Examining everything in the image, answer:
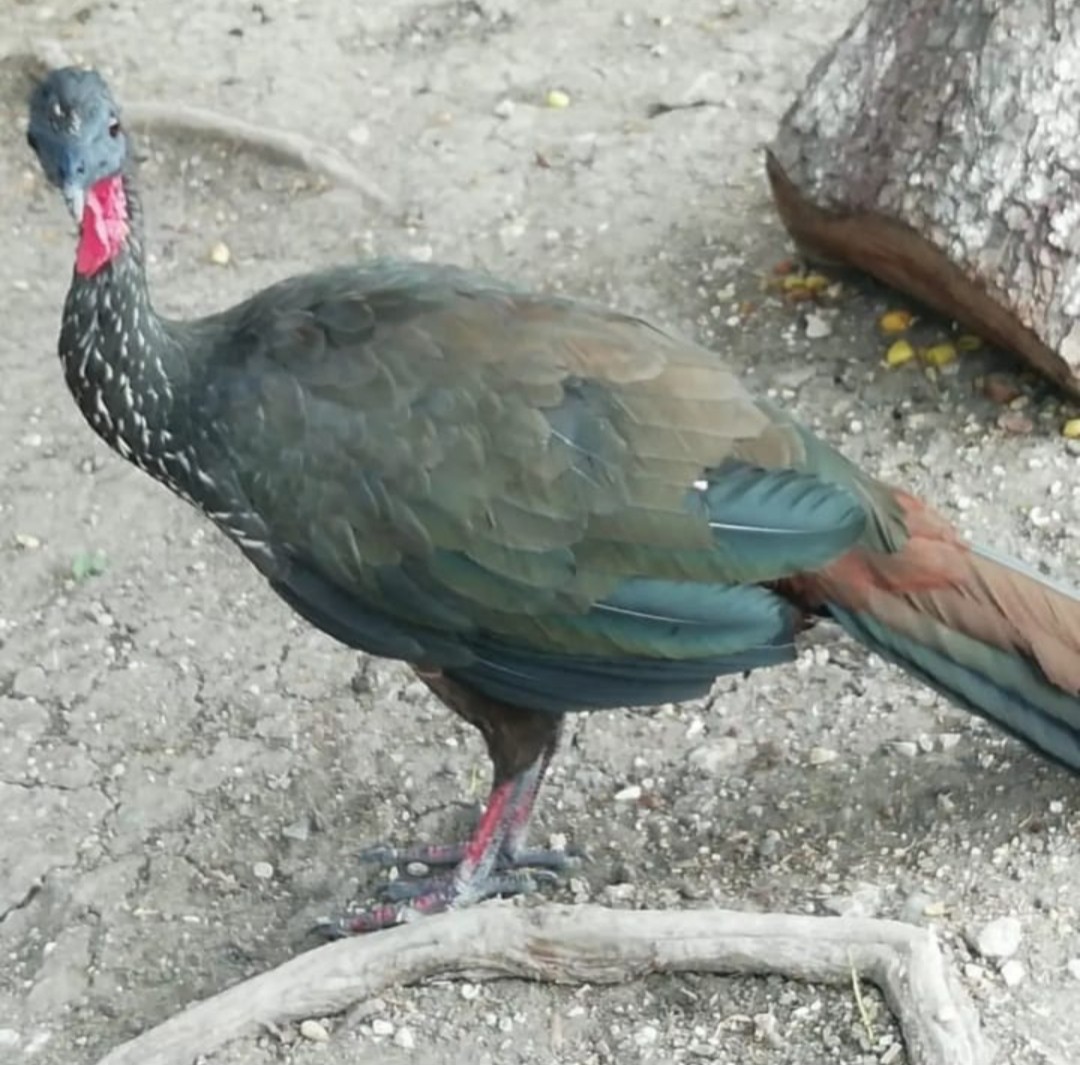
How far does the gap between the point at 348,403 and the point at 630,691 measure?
669mm

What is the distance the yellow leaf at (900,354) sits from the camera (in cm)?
454

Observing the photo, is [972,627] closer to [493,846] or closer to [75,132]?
[493,846]

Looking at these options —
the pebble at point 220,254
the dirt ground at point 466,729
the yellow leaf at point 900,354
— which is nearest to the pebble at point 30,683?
the dirt ground at point 466,729

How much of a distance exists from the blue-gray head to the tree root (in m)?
2.57


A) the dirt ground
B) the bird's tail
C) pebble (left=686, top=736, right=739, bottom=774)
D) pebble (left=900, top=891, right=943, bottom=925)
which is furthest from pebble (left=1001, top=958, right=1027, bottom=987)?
pebble (left=686, top=736, right=739, bottom=774)

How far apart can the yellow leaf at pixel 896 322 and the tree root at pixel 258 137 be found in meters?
1.73

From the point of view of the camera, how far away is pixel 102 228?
3.17m

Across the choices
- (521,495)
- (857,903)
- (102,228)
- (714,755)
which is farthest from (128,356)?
(857,903)

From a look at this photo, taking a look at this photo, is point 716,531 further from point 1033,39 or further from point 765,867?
point 1033,39

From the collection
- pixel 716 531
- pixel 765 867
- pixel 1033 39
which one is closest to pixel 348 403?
pixel 716 531

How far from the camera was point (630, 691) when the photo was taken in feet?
10.0

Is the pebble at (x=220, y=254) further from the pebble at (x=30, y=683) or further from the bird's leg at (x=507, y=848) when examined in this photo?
the bird's leg at (x=507, y=848)

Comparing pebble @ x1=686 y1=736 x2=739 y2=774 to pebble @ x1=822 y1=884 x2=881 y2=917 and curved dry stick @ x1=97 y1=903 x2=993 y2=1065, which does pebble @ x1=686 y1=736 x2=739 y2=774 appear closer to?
pebble @ x1=822 y1=884 x2=881 y2=917

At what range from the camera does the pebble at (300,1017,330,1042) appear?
297 cm
